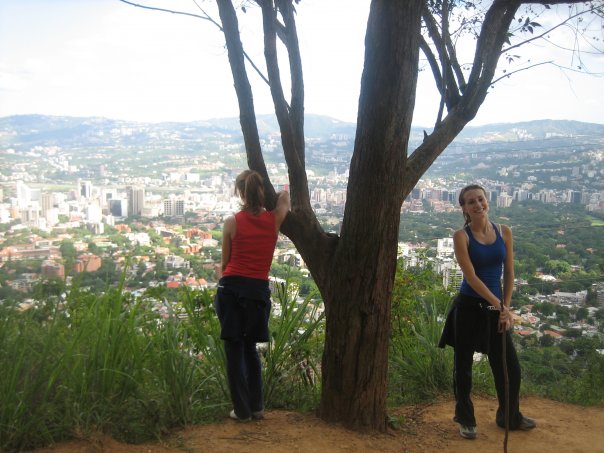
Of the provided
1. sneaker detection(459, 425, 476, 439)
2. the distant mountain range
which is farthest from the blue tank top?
the distant mountain range

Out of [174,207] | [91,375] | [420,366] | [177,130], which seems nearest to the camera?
[91,375]

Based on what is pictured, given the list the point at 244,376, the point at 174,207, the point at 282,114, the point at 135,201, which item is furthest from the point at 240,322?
the point at 174,207

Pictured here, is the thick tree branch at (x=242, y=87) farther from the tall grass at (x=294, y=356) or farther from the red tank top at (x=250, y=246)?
the tall grass at (x=294, y=356)

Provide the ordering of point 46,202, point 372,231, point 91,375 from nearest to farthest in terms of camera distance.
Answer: point 91,375, point 372,231, point 46,202

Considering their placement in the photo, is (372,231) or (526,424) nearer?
(372,231)

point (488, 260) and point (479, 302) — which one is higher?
point (488, 260)

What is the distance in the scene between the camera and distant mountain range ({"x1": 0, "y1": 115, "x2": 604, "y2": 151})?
1059cm

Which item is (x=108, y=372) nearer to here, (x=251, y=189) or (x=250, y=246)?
(x=250, y=246)

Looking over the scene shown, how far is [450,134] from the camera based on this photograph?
14.6 feet

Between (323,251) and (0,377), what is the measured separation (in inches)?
78.5

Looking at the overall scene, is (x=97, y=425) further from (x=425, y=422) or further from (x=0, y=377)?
(x=425, y=422)

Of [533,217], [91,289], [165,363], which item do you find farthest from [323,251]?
[533,217]

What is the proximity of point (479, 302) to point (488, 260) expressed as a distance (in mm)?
280

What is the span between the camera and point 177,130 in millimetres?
13422
